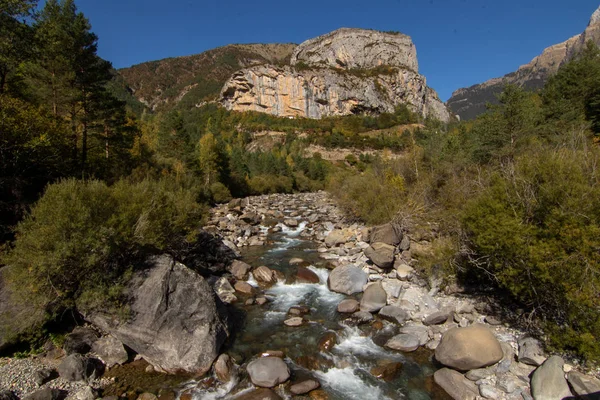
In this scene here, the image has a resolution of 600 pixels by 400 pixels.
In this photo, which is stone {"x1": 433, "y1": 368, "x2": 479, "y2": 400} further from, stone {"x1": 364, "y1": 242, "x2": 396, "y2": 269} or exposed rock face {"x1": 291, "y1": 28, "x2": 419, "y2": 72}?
exposed rock face {"x1": 291, "y1": 28, "x2": 419, "y2": 72}

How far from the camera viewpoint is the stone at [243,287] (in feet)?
43.0

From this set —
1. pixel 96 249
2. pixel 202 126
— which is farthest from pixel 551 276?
pixel 202 126

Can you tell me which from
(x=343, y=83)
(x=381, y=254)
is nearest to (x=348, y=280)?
(x=381, y=254)

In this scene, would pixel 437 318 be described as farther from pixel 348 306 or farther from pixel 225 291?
pixel 225 291

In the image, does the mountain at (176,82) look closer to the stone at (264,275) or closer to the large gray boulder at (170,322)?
the stone at (264,275)

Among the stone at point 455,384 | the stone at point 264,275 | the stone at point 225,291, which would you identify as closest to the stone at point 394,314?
the stone at point 455,384

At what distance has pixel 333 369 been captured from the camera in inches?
325

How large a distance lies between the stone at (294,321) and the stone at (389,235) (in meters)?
7.77

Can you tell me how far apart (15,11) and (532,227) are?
19.8 meters

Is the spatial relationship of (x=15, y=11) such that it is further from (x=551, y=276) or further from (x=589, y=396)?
(x=589, y=396)

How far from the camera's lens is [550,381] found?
21.4 ft

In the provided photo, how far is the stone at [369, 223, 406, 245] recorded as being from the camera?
16.6 m

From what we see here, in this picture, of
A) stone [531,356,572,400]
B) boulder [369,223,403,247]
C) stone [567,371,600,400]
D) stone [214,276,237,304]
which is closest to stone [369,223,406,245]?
boulder [369,223,403,247]

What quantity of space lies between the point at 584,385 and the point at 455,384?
2.45 metres
